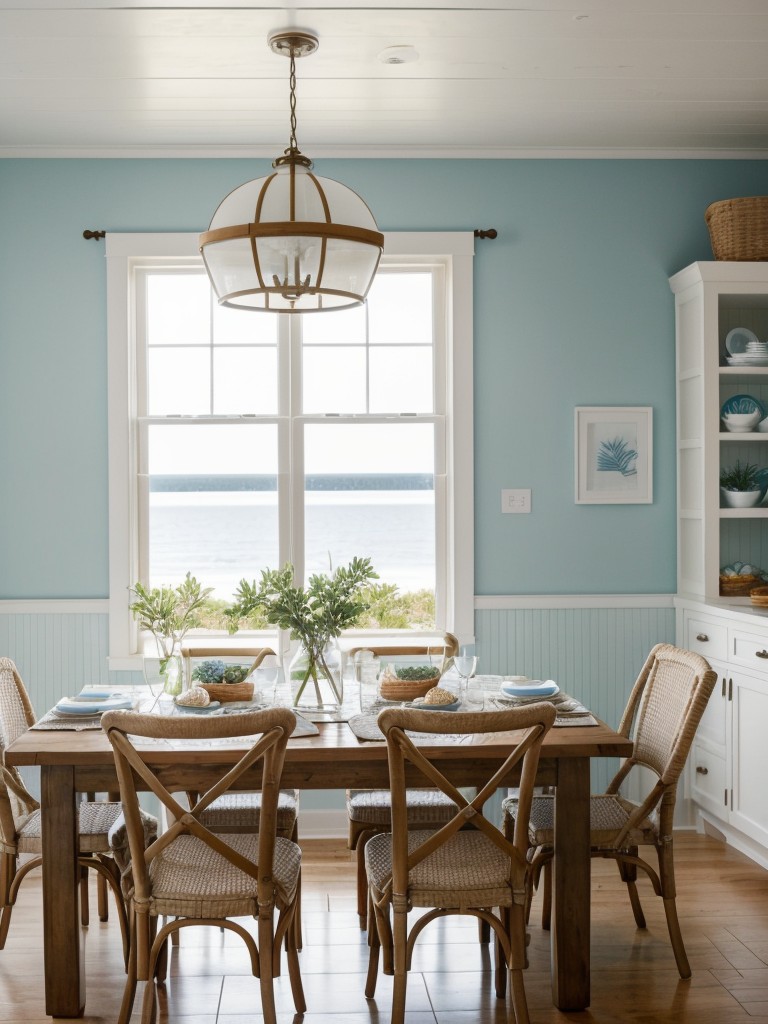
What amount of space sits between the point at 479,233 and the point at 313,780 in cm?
244

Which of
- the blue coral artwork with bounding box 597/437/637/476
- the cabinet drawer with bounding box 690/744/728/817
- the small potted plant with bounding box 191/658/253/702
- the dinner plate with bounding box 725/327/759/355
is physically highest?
the dinner plate with bounding box 725/327/759/355

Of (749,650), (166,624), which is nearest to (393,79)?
(166,624)

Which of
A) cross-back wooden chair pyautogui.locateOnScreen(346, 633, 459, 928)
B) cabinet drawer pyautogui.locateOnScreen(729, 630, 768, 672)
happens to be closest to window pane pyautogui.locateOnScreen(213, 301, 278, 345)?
cross-back wooden chair pyautogui.locateOnScreen(346, 633, 459, 928)

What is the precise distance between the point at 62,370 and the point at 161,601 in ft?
4.54

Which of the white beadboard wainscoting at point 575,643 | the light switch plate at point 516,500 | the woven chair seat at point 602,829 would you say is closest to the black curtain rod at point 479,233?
the light switch plate at point 516,500

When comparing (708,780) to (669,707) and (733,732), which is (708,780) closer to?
(733,732)

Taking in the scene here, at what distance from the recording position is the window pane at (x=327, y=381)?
413 cm

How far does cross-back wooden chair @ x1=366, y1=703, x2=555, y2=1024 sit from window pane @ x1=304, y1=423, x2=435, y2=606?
1.74m

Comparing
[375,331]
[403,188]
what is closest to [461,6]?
[403,188]

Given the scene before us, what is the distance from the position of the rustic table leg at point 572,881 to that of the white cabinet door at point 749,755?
1.14m

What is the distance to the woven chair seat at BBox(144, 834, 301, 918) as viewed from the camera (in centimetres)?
230

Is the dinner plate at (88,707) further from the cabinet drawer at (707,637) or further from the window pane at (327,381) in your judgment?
the cabinet drawer at (707,637)

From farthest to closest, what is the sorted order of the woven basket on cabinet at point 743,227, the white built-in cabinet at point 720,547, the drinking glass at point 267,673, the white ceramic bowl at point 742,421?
the white ceramic bowl at point 742,421 → the woven basket on cabinet at point 743,227 → the white built-in cabinet at point 720,547 → the drinking glass at point 267,673

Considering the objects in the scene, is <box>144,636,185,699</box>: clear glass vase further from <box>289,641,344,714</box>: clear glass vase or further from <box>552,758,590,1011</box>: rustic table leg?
<box>552,758,590,1011</box>: rustic table leg
